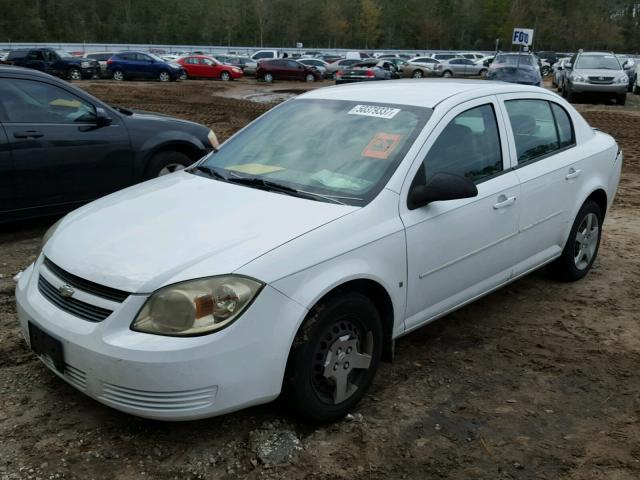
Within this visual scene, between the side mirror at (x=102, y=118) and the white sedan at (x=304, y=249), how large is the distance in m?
2.48

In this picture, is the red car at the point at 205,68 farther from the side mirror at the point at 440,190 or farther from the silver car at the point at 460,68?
the side mirror at the point at 440,190

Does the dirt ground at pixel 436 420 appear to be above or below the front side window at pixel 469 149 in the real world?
below

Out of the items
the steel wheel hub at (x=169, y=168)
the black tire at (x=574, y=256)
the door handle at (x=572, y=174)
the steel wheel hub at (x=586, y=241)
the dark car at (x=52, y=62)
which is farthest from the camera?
the dark car at (x=52, y=62)

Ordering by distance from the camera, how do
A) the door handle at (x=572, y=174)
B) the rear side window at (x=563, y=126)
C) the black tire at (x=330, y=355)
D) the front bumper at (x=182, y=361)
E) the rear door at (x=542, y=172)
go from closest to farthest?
the front bumper at (x=182, y=361), the black tire at (x=330, y=355), the rear door at (x=542, y=172), the door handle at (x=572, y=174), the rear side window at (x=563, y=126)

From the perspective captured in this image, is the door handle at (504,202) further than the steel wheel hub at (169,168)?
No

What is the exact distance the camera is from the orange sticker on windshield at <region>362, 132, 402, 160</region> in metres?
3.66

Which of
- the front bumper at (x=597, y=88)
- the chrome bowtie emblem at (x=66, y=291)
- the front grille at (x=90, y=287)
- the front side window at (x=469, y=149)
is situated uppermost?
the front side window at (x=469, y=149)

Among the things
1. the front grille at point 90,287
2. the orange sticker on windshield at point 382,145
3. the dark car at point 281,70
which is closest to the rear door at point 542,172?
the orange sticker on windshield at point 382,145

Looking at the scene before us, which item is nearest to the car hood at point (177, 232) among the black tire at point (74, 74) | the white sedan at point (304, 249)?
the white sedan at point (304, 249)

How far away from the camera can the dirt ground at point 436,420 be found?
2.96 meters

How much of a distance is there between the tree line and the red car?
51810mm

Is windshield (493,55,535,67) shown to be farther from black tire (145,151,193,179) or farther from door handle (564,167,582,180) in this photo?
door handle (564,167,582,180)

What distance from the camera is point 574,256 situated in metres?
5.24

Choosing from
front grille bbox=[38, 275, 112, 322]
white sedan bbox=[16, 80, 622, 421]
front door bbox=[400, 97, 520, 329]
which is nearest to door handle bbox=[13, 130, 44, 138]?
white sedan bbox=[16, 80, 622, 421]
